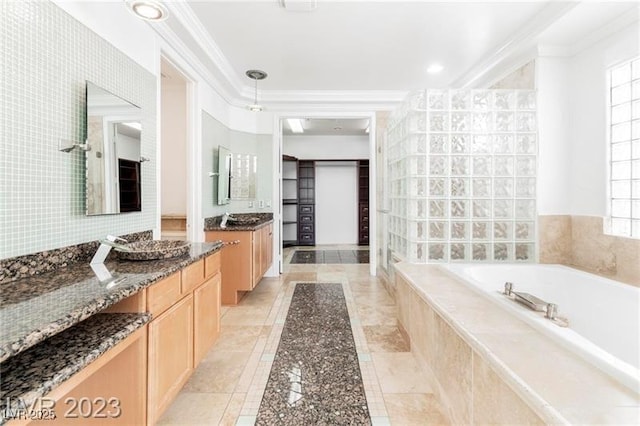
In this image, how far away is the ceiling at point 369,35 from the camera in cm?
212

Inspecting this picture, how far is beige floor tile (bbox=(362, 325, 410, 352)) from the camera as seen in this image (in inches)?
85.6

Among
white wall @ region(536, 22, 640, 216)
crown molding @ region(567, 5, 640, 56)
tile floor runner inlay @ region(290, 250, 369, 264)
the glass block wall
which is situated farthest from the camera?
→ tile floor runner inlay @ region(290, 250, 369, 264)

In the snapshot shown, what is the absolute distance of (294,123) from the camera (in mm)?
5473

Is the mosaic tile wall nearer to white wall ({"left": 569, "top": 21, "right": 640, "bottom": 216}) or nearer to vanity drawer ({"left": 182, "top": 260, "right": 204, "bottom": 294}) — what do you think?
vanity drawer ({"left": 182, "top": 260, "right": 204, "bottom": 294})

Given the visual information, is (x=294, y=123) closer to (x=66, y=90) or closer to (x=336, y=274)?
(x=336, y=274)

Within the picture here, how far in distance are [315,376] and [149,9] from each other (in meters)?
2.28

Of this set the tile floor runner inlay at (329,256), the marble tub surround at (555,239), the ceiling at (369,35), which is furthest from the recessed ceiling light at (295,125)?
the marble tub surround at (555,239)

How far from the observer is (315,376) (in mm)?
1822

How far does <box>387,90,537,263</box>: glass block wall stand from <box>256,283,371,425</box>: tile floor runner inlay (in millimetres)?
963

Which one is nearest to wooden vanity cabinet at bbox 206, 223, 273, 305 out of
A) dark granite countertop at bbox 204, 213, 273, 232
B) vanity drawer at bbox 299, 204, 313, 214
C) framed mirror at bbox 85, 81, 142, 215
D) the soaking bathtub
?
dark granite countertop at bbox 204, 213, 273, 232

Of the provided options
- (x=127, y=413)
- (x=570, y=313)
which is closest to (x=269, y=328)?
(x=127, y=413)

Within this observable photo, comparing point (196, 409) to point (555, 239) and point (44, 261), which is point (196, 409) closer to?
point (44, 261)

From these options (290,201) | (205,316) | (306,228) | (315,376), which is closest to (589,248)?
(315,376)

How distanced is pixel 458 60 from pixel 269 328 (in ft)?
10.9
